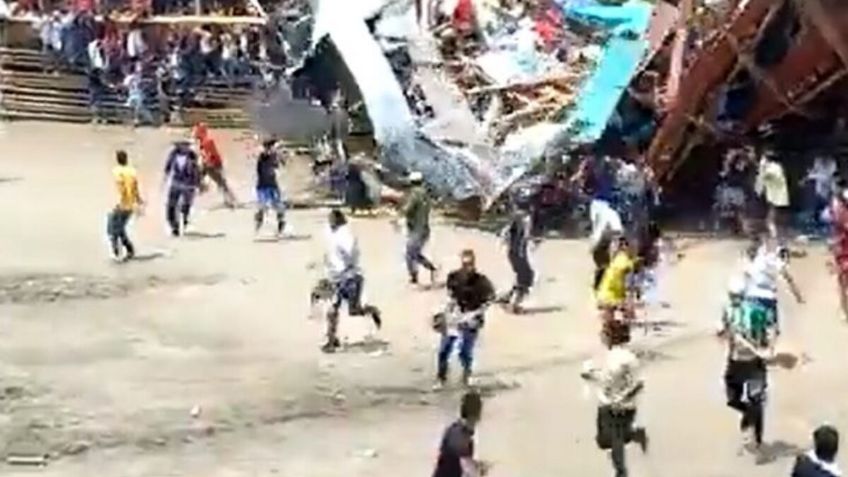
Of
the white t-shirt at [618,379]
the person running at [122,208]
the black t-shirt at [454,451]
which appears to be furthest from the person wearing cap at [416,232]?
the black t-shirt at [454,451]

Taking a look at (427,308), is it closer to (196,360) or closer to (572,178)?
(196,360)

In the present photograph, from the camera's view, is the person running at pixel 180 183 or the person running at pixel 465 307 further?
the person running at pixel 180 183

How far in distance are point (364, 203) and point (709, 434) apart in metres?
11.0

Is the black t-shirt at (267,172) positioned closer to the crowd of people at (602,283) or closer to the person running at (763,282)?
the crowd of people at (602,283)

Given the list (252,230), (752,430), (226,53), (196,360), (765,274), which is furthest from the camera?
(226,53)

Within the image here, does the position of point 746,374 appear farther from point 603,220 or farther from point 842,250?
point 603,220

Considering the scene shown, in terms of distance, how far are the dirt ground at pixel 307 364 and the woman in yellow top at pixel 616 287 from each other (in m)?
0.57

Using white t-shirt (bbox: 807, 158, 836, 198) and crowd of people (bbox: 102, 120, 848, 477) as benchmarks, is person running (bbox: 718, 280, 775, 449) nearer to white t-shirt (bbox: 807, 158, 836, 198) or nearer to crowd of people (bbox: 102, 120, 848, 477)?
crowd of people (bbox: 102, 120, 848, 477)

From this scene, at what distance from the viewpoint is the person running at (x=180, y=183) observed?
77.5ft

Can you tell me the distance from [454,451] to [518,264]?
820cm

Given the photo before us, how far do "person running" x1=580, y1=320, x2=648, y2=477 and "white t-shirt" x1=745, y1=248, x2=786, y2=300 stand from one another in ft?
10.0

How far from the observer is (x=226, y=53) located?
31.9 metres

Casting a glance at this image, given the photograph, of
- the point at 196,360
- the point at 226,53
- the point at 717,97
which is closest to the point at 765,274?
the point at 196,360

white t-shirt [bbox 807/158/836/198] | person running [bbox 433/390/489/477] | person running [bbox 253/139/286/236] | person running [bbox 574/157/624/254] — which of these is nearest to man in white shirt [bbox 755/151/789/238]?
white t-shirt [bbox 807/158/836/198]
